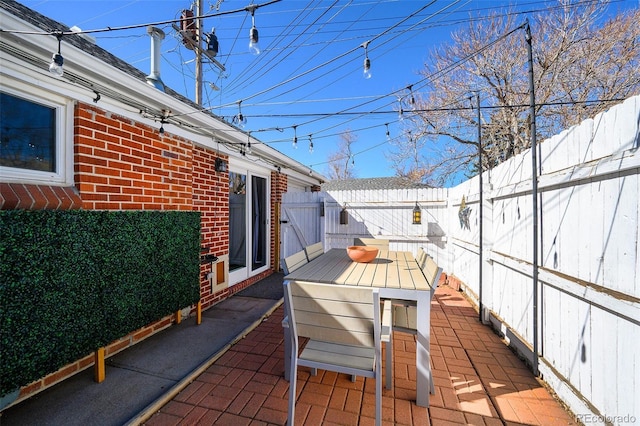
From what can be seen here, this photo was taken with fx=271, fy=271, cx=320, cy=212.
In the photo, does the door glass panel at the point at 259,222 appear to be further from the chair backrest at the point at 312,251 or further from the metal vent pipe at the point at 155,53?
the metal vent pipe at the point at 155,53

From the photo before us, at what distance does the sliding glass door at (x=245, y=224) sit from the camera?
195 inches

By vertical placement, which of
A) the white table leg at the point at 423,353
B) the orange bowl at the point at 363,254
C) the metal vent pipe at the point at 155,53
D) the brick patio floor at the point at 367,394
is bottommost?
the brick patio floor at the point at 367,394

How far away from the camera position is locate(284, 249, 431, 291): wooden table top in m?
2.19

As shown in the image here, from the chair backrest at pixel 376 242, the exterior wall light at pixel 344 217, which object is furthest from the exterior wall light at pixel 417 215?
the chair backrest at pixel 376 242

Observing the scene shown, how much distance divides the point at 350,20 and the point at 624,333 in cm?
481

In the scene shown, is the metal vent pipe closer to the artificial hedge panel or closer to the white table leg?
the artificial hedge panel

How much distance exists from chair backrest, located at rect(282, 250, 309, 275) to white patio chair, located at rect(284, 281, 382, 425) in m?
0.74

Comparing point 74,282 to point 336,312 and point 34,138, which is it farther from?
point 336,312

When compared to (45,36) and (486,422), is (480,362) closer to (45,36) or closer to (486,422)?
(486,422)

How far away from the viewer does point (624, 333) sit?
1.50 metres

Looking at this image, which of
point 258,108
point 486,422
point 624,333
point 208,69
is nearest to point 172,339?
point 486,422

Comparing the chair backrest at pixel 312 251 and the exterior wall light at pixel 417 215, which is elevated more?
the exterior wall light at pixel 417 215

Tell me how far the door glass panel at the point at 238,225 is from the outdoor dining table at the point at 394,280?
2.39 metres

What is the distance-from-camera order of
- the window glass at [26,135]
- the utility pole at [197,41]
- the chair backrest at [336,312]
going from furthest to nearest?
the utility pole at [197,41] < the window glass at [26,135] < the chair backrest at [336,312]
